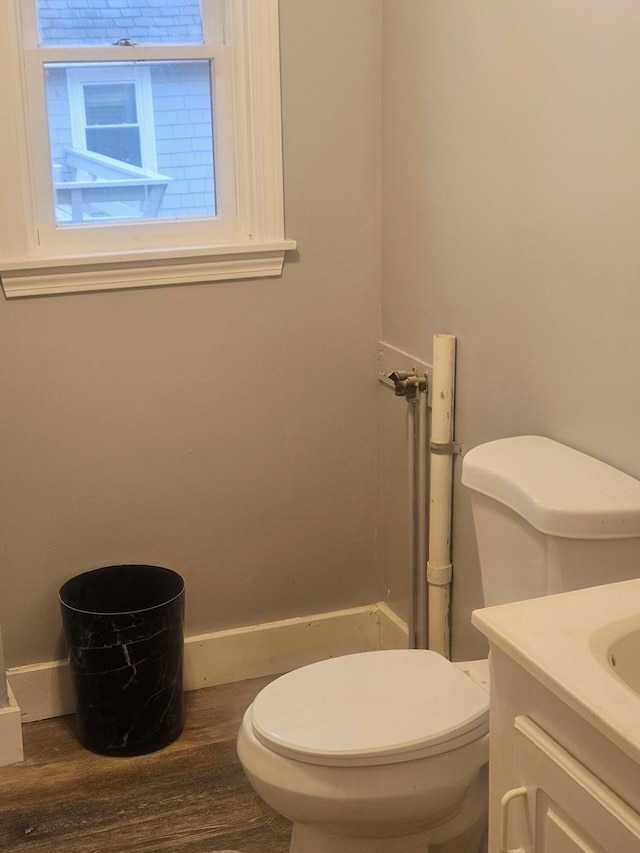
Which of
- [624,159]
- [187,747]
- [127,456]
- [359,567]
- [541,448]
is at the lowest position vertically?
[187,747]

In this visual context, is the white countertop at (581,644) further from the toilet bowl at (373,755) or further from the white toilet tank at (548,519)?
the toilet bowl at (373,755)

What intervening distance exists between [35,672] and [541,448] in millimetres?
1471

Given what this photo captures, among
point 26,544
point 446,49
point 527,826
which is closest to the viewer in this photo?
point 527,826

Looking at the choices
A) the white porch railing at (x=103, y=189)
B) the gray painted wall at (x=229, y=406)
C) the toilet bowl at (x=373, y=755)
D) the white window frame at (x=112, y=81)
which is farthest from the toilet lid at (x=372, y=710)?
the white window frame at (x=112, y=81)

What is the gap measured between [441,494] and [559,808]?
46.3 inches

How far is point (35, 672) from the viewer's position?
2.57m

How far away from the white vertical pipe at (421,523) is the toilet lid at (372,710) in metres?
0.61

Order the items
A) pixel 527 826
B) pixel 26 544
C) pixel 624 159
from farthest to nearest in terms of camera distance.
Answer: pixel 26 544
pixel 624 159
pixel 527 826

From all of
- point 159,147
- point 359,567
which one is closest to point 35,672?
point 359,567

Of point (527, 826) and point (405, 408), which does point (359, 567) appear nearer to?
point (405, 408)

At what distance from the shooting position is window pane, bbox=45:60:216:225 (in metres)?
2.38

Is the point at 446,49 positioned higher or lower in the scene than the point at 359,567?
higher

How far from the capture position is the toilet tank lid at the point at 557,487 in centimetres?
158

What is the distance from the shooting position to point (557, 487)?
1658mm
